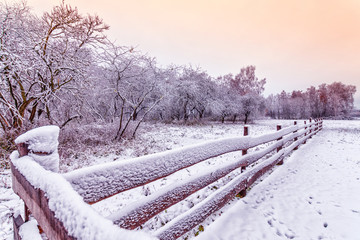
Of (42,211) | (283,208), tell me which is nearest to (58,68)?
(42,211)

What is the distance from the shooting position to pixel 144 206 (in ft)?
5.51

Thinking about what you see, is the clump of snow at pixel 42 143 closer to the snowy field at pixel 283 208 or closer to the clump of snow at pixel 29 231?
the clump of snow at pixel 29 231

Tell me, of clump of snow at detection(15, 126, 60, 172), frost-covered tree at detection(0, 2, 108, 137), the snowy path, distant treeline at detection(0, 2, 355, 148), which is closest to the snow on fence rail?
clump of snow at detection(15, 126, 60, 172)

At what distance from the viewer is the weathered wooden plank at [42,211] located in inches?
27.8

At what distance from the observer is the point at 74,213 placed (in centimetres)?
66

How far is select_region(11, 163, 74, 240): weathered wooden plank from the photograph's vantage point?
71 cm

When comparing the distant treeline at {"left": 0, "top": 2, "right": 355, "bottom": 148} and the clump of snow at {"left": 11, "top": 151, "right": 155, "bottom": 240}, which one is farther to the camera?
the distant treeline at {"left": 0, "top": 2, "right": 355, "bottom": 148}

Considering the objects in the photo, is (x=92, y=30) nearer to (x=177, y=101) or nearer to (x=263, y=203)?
(x=263, y=203)

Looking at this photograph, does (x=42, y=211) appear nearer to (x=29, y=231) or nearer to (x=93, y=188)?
(x=93, y=188)

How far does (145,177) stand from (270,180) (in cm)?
412

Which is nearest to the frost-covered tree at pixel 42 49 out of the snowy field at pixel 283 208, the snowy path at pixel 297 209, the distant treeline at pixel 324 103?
the snowy field at pixel 283 208

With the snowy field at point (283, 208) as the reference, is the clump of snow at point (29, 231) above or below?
above

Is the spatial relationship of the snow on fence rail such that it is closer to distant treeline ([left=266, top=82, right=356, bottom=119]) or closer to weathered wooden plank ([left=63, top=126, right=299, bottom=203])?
weathered wooden plank ([left=63, top=126, right=299, bottom=203])

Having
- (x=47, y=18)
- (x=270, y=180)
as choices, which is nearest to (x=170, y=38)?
(x=47, y=18)
